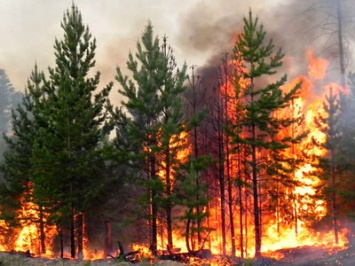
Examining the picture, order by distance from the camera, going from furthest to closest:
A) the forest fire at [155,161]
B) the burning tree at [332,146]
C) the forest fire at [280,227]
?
the forest fire at [280,227], the burning tree at [332,146], the forest fire at [155,161]

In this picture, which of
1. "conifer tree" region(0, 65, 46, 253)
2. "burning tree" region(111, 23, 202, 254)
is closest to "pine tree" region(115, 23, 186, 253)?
"burning tree" region(111, 23, 202, 254)

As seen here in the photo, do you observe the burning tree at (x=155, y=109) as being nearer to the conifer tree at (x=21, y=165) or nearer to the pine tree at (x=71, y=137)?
the pine tree at (x=71, y=137)

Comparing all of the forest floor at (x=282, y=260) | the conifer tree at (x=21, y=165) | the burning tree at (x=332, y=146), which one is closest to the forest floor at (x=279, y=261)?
the forest floor at (x=282, y=260)

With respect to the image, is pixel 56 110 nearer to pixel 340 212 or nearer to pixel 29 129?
pixel 29 129

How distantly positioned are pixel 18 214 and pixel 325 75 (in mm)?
28218

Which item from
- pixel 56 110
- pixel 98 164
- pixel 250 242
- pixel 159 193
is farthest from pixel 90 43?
pixel 250 242

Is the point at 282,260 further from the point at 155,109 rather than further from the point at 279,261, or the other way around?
the point at 155,109

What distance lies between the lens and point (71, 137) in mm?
24516

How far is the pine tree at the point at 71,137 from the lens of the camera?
23781mm

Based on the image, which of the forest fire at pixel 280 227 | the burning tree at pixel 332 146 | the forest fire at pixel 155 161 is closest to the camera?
the forest fire at pixel 155 161

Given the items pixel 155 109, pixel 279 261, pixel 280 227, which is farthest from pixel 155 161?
pixel 280 227

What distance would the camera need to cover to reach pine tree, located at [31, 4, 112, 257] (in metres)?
23.8

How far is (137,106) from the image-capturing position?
24.1 meters

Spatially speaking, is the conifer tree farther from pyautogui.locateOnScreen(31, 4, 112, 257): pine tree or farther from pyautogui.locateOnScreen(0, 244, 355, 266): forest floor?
pyautogui.locateOnScreen(0, 244, 355, 266): forest floor
